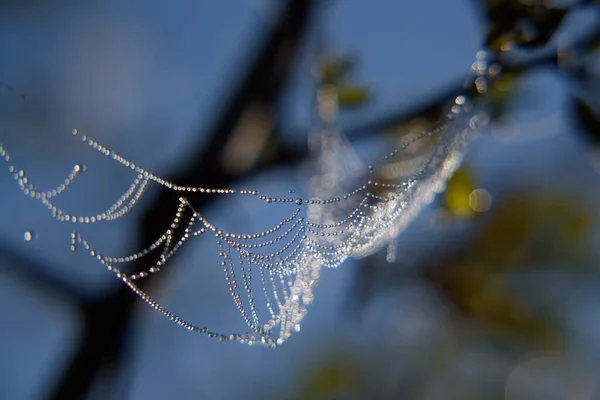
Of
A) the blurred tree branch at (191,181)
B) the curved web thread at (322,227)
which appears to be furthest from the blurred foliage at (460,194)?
the blurred tree branch at (191,181)

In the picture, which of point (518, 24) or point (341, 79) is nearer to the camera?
point (518, 24)

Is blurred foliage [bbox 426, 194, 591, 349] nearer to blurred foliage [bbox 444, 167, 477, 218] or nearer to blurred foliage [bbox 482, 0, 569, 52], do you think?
blurred foliage [bbox 444, 167, 477, 218]

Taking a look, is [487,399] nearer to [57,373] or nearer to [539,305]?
[539,305]

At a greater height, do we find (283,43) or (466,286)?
(283,43)

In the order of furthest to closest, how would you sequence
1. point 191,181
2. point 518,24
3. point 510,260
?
point 510,260 < point 191,181 < point 518,24

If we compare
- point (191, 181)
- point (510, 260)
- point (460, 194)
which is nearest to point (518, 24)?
point (460, 194)

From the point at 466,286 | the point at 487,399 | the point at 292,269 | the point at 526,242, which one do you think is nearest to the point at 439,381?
the point at 487,399

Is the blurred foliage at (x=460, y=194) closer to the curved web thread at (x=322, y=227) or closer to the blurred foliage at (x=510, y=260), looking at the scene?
the curved web thread at (x=322, y=227)

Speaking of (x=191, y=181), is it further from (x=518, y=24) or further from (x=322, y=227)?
(x=518, y=24)
